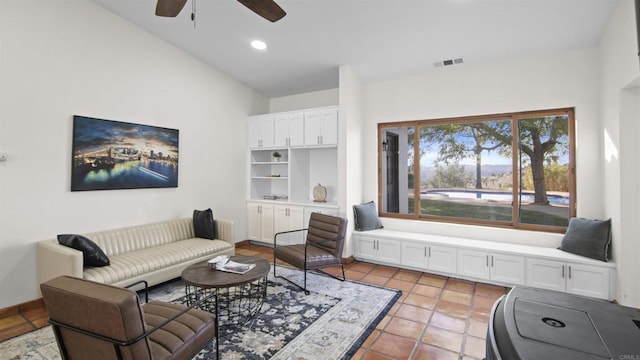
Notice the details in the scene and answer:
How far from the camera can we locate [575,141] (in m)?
3.64

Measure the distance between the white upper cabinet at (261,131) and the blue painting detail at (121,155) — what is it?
146 cm

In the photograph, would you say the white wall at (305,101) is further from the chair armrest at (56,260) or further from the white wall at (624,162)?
the chair armrest at (56,260)

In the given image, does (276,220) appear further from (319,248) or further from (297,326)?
(297,326)

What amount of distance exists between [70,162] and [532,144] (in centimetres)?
565

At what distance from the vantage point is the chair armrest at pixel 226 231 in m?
4.25

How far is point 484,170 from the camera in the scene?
169 inches

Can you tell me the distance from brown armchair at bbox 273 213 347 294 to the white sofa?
3.22 feet

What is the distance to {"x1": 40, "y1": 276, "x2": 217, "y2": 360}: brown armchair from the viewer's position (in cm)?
145

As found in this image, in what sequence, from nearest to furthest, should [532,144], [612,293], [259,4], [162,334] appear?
1. [162,334]
2. [259,4]
3. [612,293]
4. [532,144]

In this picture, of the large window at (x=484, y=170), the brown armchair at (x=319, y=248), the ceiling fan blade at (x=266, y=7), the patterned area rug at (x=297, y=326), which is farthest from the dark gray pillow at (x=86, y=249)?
the large window at (x=484, y=170)

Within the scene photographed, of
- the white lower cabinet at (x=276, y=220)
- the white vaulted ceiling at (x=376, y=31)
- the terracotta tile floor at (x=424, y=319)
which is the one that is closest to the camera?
the terracotta tile floor at (x=424, y=319)

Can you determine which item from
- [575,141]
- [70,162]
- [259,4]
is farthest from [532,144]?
[70,162]

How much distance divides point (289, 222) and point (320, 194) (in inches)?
28.3

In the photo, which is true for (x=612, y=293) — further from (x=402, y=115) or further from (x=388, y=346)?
(x=402, y=115)
